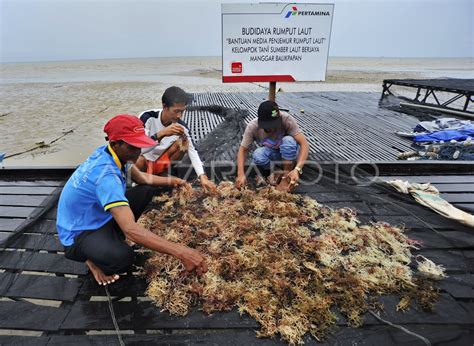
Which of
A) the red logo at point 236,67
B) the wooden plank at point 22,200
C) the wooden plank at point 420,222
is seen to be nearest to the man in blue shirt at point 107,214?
the wooden plank at point 22,200

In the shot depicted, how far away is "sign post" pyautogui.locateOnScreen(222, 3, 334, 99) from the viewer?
4.00m

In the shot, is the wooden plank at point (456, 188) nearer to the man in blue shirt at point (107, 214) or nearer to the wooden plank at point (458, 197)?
the wooden plank at point (458, 197)

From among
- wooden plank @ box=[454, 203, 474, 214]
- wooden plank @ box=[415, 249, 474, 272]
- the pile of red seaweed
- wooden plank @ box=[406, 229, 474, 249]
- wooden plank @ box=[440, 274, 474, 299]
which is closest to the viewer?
the pile of red seaweed

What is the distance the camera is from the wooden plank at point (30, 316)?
1.81 meters

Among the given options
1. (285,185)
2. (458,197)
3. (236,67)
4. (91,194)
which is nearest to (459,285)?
(458,197)

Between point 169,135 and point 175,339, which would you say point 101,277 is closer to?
point 175,339

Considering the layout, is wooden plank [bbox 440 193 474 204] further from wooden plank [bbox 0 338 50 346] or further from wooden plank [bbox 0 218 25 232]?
wooden plank [bbox 0 218 25 232]

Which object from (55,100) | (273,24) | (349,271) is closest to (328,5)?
(273,24)

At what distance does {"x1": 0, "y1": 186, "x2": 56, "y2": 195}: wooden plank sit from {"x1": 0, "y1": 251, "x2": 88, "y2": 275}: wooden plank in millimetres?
1303

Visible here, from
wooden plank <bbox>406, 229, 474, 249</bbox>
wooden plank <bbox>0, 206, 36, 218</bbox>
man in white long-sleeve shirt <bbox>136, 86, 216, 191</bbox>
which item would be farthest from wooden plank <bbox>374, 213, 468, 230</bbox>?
wooden plank <bbox>0, 206, 36, 218</bbox>

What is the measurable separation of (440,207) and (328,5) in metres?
3.08

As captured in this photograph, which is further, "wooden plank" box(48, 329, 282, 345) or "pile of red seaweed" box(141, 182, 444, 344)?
"pile of red seaweed" box(141, 182, 444, 344)

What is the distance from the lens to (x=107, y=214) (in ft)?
7.22

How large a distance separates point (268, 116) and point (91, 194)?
6.93ft
